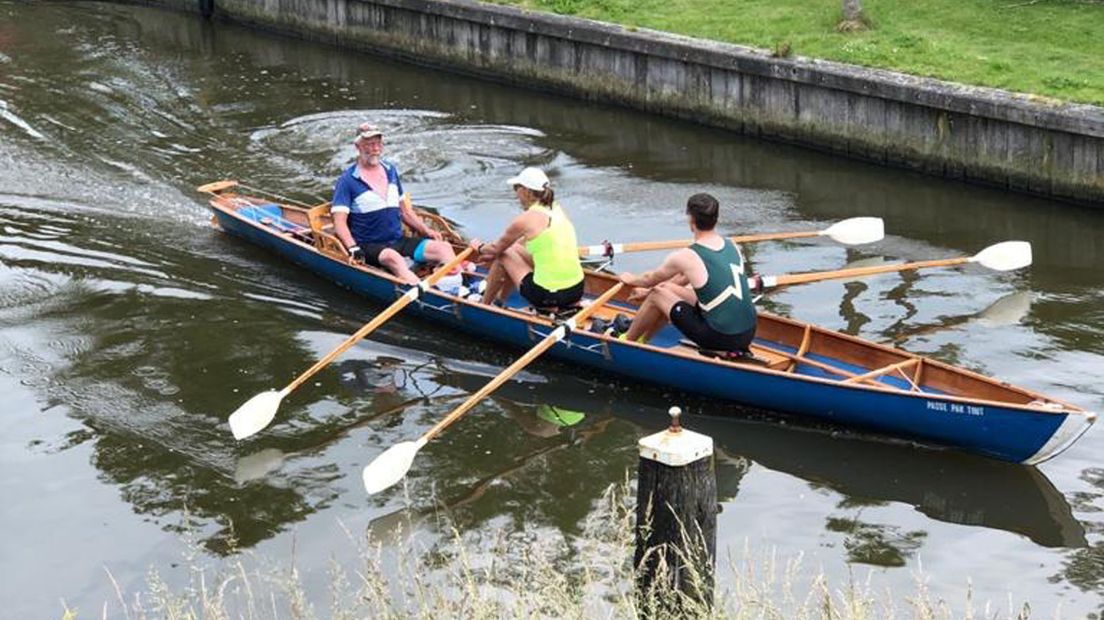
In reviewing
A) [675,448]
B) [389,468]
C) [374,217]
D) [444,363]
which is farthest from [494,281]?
[675,448]

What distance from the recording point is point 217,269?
50.1 ft

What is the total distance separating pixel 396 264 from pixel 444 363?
1331 millimetres

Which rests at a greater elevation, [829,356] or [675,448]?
[675,448]

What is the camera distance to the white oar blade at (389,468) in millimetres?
10117

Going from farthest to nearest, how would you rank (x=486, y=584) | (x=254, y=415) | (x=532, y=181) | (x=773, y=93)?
1. (x=773, y=93)
2. (x=532, y=181)
3. (x=254, y=415)
4. (x=486, y=584)

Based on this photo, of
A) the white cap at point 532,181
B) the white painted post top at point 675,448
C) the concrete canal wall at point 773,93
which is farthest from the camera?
the concrete canal wall at point 773,93

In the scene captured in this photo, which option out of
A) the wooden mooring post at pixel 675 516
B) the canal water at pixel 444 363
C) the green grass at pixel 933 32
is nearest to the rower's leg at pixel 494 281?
the canal water at pixel 444 363

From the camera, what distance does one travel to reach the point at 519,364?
11453mm

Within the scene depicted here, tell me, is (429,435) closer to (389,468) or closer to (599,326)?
(389,468)

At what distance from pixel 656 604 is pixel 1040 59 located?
516 inches

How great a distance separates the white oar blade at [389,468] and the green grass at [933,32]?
9.86 m

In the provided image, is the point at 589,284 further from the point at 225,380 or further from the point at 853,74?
the point at 853,74

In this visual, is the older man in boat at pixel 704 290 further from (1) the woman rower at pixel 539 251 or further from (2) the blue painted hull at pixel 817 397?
(1) the woman rower at pixel 539 251

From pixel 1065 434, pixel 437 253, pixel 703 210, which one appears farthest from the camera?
pixel 437 253
